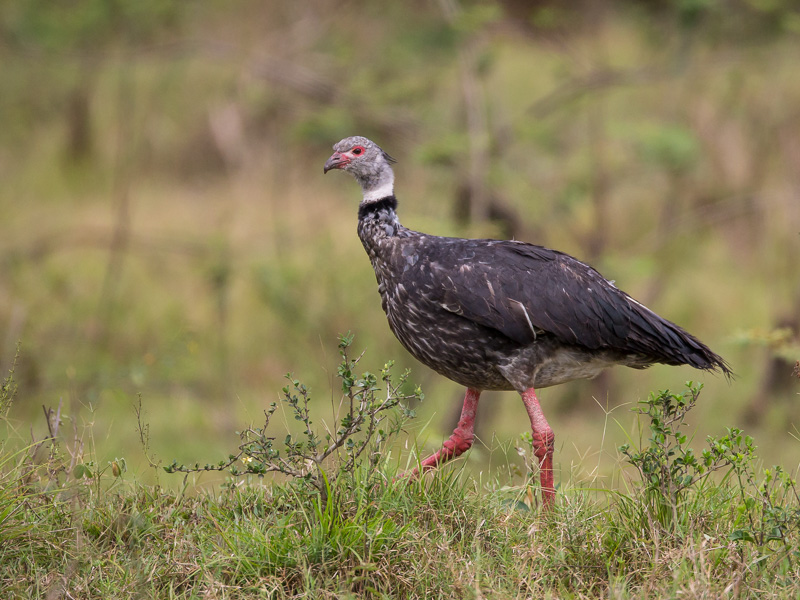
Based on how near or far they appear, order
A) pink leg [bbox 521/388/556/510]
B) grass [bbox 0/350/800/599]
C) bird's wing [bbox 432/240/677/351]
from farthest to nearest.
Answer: bird's wing [bbox 432/240/677/351] → pink leg [bbox 521/388/556/510] → grass [bbox 0/350/800/599]

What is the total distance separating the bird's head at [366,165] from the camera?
4703 millimetres

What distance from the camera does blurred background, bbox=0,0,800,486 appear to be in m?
9.44

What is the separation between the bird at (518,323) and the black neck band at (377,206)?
0.29 meters

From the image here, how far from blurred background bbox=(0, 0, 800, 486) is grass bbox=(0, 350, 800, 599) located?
4095mm

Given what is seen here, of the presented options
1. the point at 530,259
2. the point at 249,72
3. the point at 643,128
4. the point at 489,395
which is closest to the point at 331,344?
the point at 489,395

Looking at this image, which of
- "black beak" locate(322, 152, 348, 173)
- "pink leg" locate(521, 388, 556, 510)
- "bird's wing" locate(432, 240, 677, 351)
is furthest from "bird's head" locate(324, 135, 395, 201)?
"pink leg" locate(521, 388, 556, 510)

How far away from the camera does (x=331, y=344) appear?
10484mm

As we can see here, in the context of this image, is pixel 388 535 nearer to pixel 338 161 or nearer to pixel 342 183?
pixel 338 161

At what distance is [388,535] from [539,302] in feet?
4.36

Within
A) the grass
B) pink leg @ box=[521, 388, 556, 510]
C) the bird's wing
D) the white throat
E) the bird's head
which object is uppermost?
the bird's head

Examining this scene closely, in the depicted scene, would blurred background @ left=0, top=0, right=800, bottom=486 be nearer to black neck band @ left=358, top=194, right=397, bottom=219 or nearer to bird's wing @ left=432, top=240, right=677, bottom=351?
black neck band @ left=358, top=194, right=397, bottom=219

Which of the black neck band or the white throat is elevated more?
the white throat

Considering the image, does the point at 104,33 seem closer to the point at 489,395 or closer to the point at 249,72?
the point at 249,72

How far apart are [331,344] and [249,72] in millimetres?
3008
